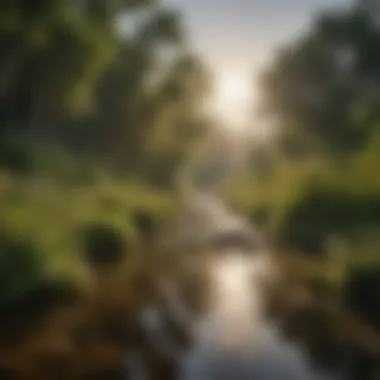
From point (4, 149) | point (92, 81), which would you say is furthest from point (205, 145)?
point (4, 149)

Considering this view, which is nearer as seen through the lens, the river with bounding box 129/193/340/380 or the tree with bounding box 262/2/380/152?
the river with bounding box 129/193/340/380

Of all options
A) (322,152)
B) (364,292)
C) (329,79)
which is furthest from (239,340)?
(329,79)

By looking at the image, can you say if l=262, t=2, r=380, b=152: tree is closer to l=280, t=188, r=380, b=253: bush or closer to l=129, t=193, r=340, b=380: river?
l=280, t=188, r=380, b=253: bush

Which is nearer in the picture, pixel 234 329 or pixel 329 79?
pixel 234 329

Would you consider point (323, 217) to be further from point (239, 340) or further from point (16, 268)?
point (16, 268)

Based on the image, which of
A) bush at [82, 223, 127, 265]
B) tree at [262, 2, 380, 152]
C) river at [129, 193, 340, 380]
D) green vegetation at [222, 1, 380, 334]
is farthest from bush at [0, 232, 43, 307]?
tree at [262, 2, 380, 152]

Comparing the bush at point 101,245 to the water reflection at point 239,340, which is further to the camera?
the bush at point 101,245

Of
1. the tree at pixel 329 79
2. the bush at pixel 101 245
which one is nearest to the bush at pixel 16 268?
the bush at pixel 101 245

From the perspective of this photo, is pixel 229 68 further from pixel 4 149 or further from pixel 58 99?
pixel 4 149

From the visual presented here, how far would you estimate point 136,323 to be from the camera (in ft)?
4.09

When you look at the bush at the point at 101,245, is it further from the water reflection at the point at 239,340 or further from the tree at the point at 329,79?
the tree at the point at 329,79

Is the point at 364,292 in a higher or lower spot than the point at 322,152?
lower

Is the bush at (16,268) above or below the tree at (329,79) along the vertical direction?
below

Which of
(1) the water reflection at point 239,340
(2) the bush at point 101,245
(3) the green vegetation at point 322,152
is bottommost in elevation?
(1) the water reflection at point 239,340
